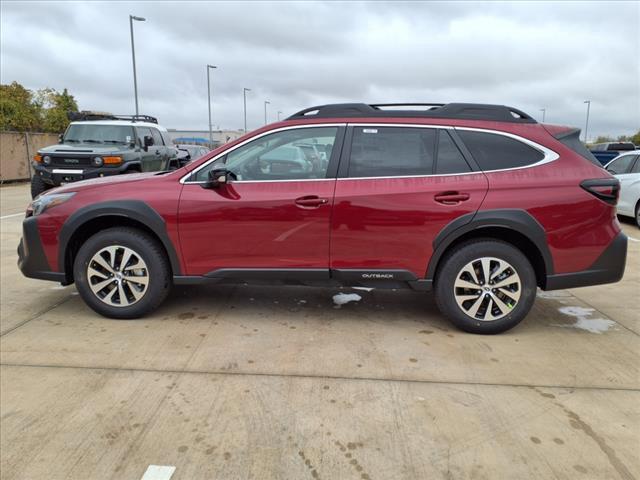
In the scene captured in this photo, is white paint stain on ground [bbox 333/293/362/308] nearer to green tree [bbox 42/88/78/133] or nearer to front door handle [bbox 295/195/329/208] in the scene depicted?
front door handle [bbox 295/195/329/208]

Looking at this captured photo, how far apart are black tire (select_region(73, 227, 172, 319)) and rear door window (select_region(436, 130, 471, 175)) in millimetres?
2423

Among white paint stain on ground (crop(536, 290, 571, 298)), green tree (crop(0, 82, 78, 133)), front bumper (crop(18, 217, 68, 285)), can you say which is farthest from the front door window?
green tree (crop(0, 82, 78, 133))

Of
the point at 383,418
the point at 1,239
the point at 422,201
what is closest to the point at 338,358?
the point at 383,418

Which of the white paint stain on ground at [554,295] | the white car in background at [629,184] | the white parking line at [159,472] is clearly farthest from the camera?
the white car in background at [629,184]

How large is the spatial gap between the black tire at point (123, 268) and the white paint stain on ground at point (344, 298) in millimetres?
1598

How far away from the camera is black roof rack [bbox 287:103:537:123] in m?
3.95

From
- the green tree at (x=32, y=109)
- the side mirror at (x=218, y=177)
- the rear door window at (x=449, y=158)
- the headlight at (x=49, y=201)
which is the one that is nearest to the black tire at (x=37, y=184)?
the headlight at (x=49, y=201)

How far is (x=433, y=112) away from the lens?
3.99 m

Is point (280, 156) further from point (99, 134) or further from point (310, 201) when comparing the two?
point (99, 134)

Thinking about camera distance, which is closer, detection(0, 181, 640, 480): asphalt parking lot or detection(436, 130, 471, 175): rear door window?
detection(0, 181, 640, 480): asphalt parking lot

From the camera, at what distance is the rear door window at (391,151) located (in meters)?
3.86

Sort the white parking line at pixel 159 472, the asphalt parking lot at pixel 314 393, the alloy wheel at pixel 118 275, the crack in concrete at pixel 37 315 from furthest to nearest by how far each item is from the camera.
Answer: the alloy wheel at pixel 118 275 < the crack in concrete at pixel 37 315 < the asphalt parking lot at pixel 314 393 < the white parking line at pixel 159 472

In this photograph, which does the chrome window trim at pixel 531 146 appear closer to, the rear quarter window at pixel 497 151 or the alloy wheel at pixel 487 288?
the rear quarter window at pixel 497 151

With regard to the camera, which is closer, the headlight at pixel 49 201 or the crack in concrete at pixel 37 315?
the crack in concrete at pixel 37 315
